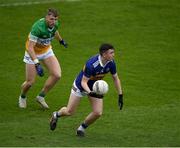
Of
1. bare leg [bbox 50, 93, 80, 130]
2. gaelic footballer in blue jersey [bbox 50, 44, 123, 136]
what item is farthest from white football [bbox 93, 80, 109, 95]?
bare leg [bbox 50, 93, 80, 130]

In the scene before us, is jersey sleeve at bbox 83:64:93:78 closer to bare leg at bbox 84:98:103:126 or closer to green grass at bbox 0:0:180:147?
bare leg at bbox 84:98:103:126

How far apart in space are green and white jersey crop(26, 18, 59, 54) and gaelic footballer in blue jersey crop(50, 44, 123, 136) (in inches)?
93.4

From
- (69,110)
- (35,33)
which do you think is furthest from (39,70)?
(69,110)

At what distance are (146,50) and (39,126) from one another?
8.24 meters

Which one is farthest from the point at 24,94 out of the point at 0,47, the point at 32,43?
A: the point at 0,47

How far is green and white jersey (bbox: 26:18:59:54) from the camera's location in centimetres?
1683

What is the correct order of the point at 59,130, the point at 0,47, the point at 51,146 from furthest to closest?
the point at 0,47 → the point at 59,130 → the point at 51,146

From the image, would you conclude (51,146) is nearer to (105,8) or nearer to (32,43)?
(32,43)

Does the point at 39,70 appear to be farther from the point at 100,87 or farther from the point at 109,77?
the point at 109,77

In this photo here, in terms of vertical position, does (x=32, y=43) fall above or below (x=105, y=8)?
above

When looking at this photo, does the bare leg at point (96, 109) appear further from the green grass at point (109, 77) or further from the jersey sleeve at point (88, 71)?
the jersey sleeve at point (88, 71)

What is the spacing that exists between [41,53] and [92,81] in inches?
110

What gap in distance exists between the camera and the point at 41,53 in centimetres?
1728

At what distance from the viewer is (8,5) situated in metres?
26.9
